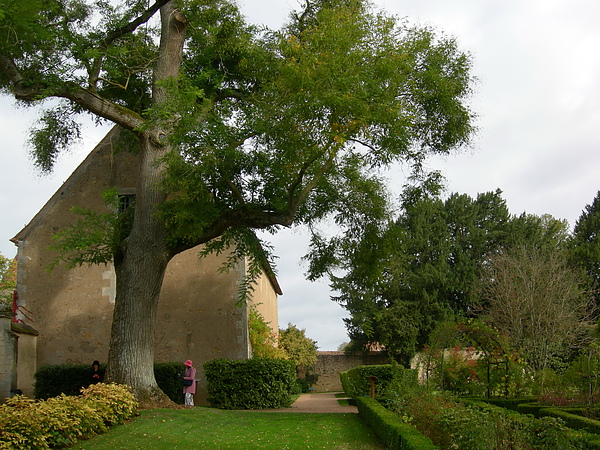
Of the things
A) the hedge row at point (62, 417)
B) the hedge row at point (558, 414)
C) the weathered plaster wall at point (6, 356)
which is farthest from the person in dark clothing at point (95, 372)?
the hedge row at point (558, 414)

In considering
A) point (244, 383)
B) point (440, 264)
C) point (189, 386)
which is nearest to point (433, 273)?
point (440, 264)

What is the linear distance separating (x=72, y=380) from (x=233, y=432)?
22.4ft

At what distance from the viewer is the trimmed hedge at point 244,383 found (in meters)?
15.4

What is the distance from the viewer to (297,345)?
1191 inches

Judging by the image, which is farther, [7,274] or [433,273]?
[433,273]

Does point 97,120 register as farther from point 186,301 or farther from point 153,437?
point 153,437

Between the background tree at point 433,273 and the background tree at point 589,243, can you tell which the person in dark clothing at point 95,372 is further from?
the background tree at point 589,243

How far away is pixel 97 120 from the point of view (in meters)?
17.8

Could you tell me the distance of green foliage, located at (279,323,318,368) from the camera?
97.7ft

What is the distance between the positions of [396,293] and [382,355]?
13.7 feet

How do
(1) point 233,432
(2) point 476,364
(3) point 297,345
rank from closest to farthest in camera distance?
(1) point 233,432 < (2) point 476,364 < (3) point 297,345

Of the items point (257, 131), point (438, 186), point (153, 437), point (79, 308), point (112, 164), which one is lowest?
point (153, 437)

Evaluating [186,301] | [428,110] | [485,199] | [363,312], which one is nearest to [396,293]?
[363,312]

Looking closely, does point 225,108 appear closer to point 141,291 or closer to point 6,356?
point 141,291
